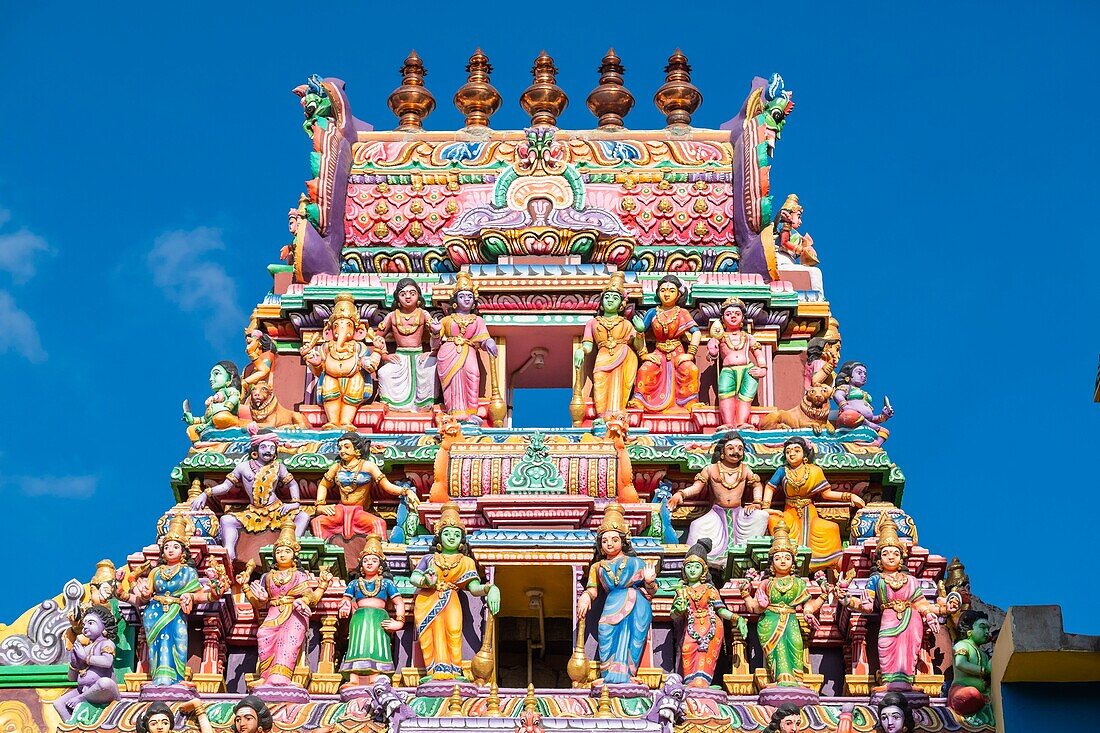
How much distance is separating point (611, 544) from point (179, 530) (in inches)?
210

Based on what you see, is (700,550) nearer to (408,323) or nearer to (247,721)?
(247,721)

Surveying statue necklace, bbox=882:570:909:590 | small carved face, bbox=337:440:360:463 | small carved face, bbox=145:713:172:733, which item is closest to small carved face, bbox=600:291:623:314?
small carved face, bbox=337:440:360:463

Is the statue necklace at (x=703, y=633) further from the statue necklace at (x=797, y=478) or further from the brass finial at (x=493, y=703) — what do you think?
the statue necklace at (x=797, y=478)

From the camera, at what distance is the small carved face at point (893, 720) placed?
27859 millimetres

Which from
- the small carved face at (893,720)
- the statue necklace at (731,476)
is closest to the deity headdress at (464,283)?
the statue necklace at (731,476)

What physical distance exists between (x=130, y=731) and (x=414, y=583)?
3.74 meters

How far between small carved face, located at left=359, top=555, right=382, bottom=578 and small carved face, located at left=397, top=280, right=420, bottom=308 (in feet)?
19.1

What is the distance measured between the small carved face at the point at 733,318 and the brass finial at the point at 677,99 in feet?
18.3

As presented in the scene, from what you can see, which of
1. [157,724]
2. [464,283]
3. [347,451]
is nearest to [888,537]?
[347,451]

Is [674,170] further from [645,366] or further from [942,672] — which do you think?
[942,672]

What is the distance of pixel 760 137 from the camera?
121 ft

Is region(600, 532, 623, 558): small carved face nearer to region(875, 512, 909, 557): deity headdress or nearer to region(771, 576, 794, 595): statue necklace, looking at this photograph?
region(771, 576, 794, 595): statue necklace

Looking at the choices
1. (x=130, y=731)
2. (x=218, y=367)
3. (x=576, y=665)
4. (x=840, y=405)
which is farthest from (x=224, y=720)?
(x=840, y=405)

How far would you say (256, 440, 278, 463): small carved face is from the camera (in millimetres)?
32000
